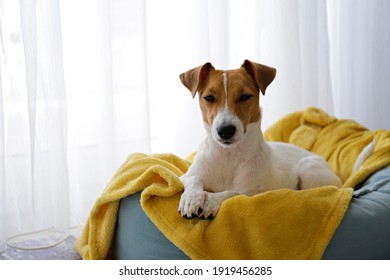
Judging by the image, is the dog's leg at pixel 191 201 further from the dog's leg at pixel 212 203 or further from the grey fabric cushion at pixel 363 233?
the grey fabric cushion at pixel 363 233

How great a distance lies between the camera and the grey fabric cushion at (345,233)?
1970mm

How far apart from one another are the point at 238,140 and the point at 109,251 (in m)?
0.78

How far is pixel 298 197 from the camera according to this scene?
2.01 metres

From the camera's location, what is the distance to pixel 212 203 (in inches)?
79.3

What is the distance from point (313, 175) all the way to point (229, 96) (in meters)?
0.65

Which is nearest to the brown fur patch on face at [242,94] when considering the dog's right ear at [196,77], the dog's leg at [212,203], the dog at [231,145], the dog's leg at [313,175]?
the dog at [231,145]

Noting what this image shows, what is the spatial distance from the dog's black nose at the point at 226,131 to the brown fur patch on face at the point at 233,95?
0.09 metres

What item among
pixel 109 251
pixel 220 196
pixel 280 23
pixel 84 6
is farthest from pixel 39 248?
pixel 280 23

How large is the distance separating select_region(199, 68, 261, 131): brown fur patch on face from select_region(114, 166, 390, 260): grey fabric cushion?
1.60ft

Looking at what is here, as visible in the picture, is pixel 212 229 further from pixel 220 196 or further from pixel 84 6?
pixel 84 6

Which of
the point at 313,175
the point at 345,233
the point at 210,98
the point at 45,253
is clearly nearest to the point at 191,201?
the point at 210,98

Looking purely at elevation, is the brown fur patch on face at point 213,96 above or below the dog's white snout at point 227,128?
above

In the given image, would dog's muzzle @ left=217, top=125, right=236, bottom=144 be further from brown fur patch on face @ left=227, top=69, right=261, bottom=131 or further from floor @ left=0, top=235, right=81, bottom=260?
floor @ left=0, top=235, right=81, bottom=260

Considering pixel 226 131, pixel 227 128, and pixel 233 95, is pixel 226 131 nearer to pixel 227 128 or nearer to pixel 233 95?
pixel 227 128
